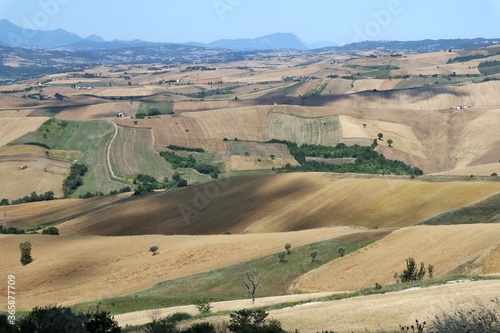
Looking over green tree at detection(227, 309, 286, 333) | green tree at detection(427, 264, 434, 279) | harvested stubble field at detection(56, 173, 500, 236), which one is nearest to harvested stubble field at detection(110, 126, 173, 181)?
harvested stubble field at detection(56, 173, 500, 236)

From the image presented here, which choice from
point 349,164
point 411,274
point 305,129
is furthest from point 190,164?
point 411,274

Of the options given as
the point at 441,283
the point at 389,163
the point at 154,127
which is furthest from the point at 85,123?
the point at 441,283

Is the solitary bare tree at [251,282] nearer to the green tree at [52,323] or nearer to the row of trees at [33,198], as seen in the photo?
the green tree at [52,323]

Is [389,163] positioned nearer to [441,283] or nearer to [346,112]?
[346,112]

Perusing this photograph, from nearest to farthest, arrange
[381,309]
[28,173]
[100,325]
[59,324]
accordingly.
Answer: [59,324] → [100,325] → [381,309] → [28,173]

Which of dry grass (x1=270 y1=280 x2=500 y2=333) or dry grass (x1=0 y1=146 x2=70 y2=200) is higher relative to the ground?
dry grass (x1=270 y1=280 x2=500 y2=333)

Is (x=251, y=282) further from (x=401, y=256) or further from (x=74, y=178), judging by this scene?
(x=74, y=178)

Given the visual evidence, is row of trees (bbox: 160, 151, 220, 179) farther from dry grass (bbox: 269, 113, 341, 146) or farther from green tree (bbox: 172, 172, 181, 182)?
dry grass (bbox: 269, 113, 341, 146)
